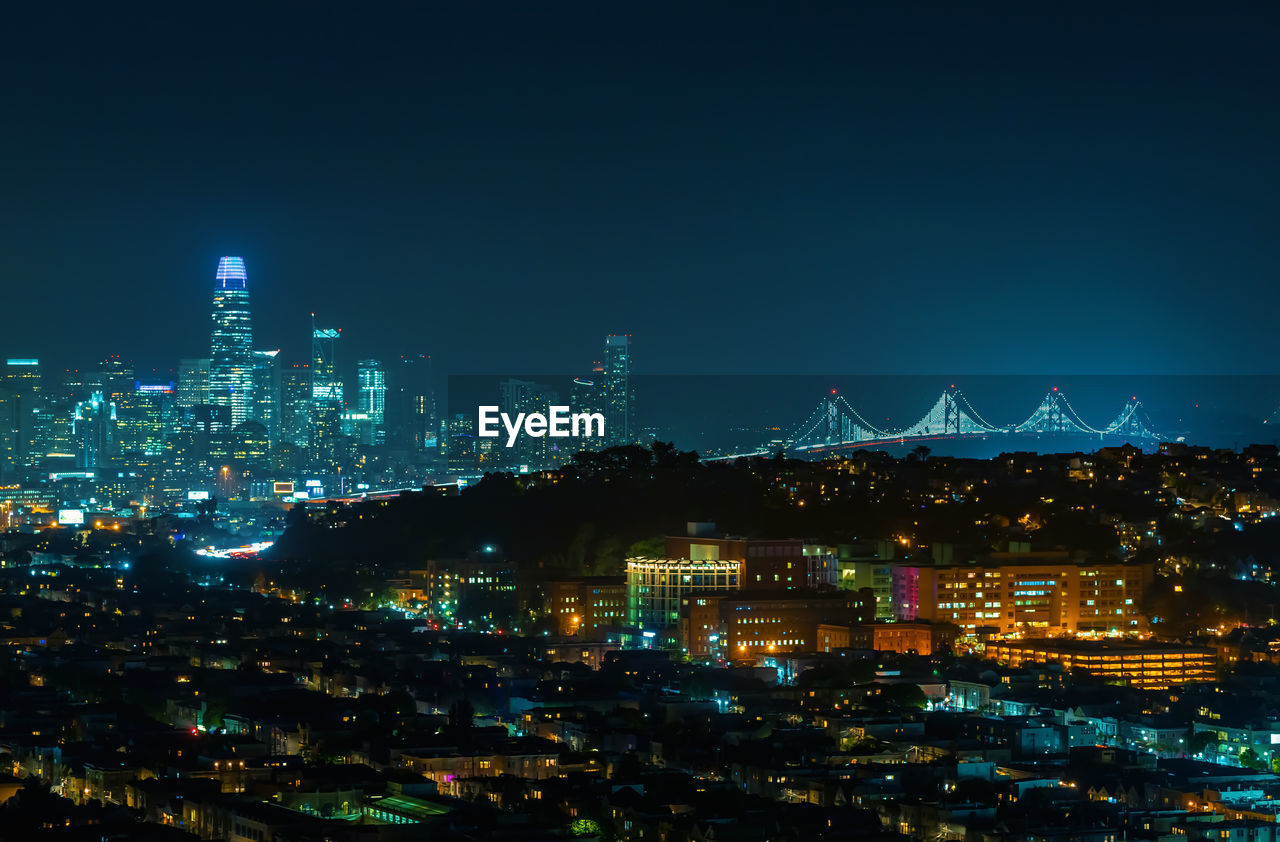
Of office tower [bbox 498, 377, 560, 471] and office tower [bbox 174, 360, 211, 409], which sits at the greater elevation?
office tower [bbox 174, 360, 211, 409]

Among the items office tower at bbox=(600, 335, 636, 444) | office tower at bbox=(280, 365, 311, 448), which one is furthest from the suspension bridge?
office tower at bbox=(280, 365, 311, 448)

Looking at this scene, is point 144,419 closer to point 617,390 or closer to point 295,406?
point 295,406

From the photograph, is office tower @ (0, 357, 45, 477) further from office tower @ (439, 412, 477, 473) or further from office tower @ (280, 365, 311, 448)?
office tower @ (439, 412, 477, 473)

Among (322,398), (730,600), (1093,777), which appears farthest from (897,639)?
(322,398)

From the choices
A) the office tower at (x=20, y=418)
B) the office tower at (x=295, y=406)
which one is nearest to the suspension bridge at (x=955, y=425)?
the office tower at (x=295, y=406)

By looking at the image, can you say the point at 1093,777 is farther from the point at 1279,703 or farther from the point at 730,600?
the point at 730,600
